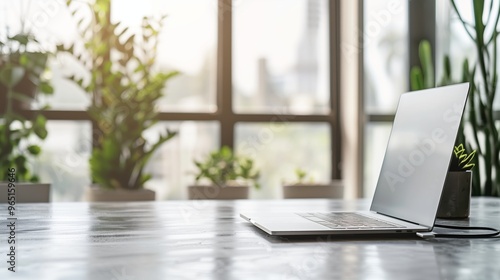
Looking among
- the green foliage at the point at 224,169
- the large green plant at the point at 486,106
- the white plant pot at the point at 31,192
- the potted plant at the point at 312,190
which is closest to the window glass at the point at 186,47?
the green foliage at the point at 224,169

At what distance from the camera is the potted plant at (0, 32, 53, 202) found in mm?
3471

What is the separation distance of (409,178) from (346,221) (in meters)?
0.15

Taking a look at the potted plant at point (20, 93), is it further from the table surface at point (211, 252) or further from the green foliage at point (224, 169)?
the table surface at point (211, 252)

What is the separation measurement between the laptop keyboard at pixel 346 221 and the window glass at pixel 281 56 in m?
3.05

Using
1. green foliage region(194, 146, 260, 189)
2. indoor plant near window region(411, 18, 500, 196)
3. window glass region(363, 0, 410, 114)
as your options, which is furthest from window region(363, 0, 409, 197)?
indoor plant near window region(411, 18, 500, 196)

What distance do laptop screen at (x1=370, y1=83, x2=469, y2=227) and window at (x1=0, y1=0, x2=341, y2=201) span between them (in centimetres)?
275

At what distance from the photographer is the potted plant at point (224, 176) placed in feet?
12.1

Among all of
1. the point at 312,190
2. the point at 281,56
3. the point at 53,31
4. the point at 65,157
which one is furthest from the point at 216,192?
the point at 53,31

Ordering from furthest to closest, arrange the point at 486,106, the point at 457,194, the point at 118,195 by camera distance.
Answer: the point at 118,195 < the point at 486,106 < the point at 457,194

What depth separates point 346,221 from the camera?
1176 mm

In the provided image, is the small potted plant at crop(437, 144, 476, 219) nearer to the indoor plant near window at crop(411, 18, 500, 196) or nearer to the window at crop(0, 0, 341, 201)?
the indoor plant near window at crop(411, 18, 500, 196)

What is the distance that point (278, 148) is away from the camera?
437cm

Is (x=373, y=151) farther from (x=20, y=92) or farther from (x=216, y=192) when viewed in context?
(x=20, y=92)

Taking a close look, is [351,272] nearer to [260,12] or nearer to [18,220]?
[18,220]
